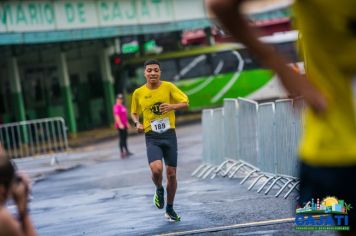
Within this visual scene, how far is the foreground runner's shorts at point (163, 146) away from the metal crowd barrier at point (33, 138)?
45.6ft

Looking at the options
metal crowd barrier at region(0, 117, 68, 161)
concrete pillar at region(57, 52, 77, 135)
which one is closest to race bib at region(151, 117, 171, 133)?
metal crowd barrier at region(0, 117, 68, 161)

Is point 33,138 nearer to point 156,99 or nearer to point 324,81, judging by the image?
point 156,99

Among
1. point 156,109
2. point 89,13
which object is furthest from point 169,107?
point 89,13

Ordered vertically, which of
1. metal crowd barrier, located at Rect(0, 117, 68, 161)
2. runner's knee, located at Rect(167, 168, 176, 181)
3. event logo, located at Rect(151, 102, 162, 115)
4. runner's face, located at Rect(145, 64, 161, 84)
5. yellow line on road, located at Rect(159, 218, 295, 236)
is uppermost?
runner's face, located at Rect(145, 64, 161, 84)

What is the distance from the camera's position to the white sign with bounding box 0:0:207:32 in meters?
31.5

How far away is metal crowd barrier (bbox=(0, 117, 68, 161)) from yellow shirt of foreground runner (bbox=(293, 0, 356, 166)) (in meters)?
20.6

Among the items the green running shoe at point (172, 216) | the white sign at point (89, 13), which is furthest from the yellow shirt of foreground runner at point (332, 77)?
the white sign at point (89, 13)

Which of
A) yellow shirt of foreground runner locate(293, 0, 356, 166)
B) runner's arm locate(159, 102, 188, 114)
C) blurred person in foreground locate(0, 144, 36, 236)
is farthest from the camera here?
runner's arm locate(159, 102, 188, 114)

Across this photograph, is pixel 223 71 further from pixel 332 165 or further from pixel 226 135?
pixel 332 165

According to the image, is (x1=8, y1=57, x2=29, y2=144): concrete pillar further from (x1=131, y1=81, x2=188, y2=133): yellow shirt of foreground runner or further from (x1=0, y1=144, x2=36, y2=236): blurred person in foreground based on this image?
(x1=0, y1=144, x2=36, y2=236): blurred person in foreground

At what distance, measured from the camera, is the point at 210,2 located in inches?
128

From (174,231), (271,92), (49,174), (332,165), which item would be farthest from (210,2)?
(271,92)

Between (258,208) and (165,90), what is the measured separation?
181 centimetres

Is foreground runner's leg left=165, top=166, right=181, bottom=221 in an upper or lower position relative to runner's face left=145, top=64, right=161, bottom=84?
lower
